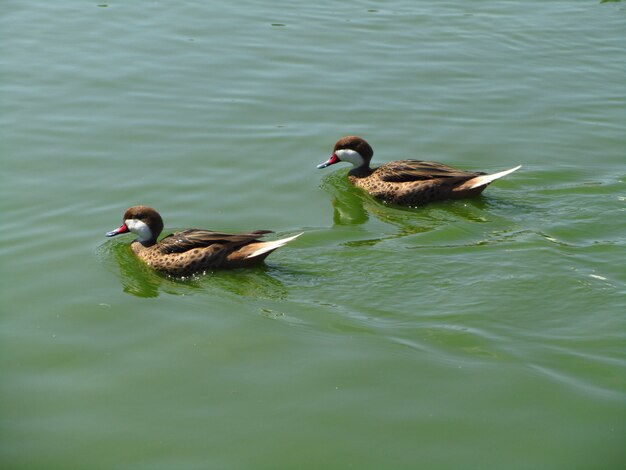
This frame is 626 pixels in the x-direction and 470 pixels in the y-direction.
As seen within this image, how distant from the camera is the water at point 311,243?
26.3 ft

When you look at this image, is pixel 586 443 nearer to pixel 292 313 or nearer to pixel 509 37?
pixel 292 313

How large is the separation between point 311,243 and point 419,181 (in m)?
1.97

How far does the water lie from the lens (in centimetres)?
802

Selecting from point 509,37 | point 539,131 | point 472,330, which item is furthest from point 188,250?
point 509,37

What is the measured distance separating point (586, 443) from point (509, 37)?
11851mm

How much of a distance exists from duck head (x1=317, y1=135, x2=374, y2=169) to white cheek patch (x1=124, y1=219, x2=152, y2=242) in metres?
2.95

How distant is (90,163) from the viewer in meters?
13.2

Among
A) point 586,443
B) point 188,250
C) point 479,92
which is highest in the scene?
point 479,92

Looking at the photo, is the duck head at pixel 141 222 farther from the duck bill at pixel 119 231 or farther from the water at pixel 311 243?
the water at pixel 311 243

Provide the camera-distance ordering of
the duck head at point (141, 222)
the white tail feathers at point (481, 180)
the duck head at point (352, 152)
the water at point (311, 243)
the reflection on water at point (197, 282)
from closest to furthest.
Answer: the water at point (311, 243) → the reflection on water at point (197, 282) → the duck head at point (141, 222) → the white tail feathers at point (481, 180) → the duck head at point (352, 152)

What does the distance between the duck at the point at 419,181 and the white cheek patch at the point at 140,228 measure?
316cm

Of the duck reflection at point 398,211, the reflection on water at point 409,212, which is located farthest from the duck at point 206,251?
the duck reflection at point 398,211

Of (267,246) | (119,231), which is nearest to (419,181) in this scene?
(267,246)

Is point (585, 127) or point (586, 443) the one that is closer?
point (586, 443)
